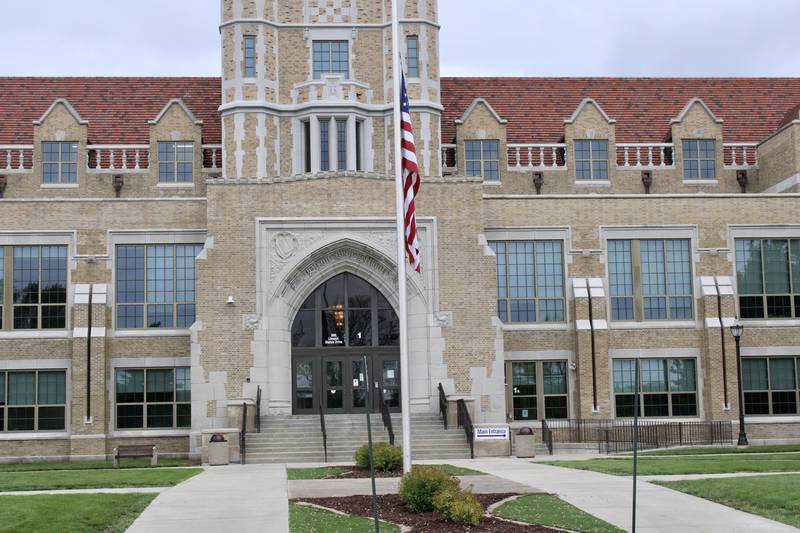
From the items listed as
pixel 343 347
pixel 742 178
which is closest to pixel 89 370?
pixel 343 347

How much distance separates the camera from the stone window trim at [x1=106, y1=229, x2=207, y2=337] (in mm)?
37219

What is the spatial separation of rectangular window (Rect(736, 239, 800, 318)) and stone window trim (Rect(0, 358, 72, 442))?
22009 millimetres

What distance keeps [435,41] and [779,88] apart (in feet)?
54.8

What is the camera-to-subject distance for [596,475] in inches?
948

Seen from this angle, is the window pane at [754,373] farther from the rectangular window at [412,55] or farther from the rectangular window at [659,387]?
the rectangular window at [412,55]

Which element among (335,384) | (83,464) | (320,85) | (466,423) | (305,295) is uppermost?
(320,85)

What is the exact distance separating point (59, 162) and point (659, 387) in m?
21.9

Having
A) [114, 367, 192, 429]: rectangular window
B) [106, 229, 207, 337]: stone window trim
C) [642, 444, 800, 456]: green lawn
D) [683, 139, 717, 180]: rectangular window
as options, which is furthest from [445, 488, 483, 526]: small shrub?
[683, 139, 717, 180]: rectangular window

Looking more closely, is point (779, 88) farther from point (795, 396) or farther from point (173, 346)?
point (173, 346)

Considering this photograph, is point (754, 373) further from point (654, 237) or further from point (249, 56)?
point (249, 56)

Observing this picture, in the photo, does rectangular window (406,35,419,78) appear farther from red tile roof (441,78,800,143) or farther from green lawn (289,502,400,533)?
green lawn (289,502,400,533)

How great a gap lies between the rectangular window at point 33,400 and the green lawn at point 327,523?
794 inches

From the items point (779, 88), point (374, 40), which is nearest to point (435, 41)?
point (374, 40)

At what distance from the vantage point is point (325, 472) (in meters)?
25.9
